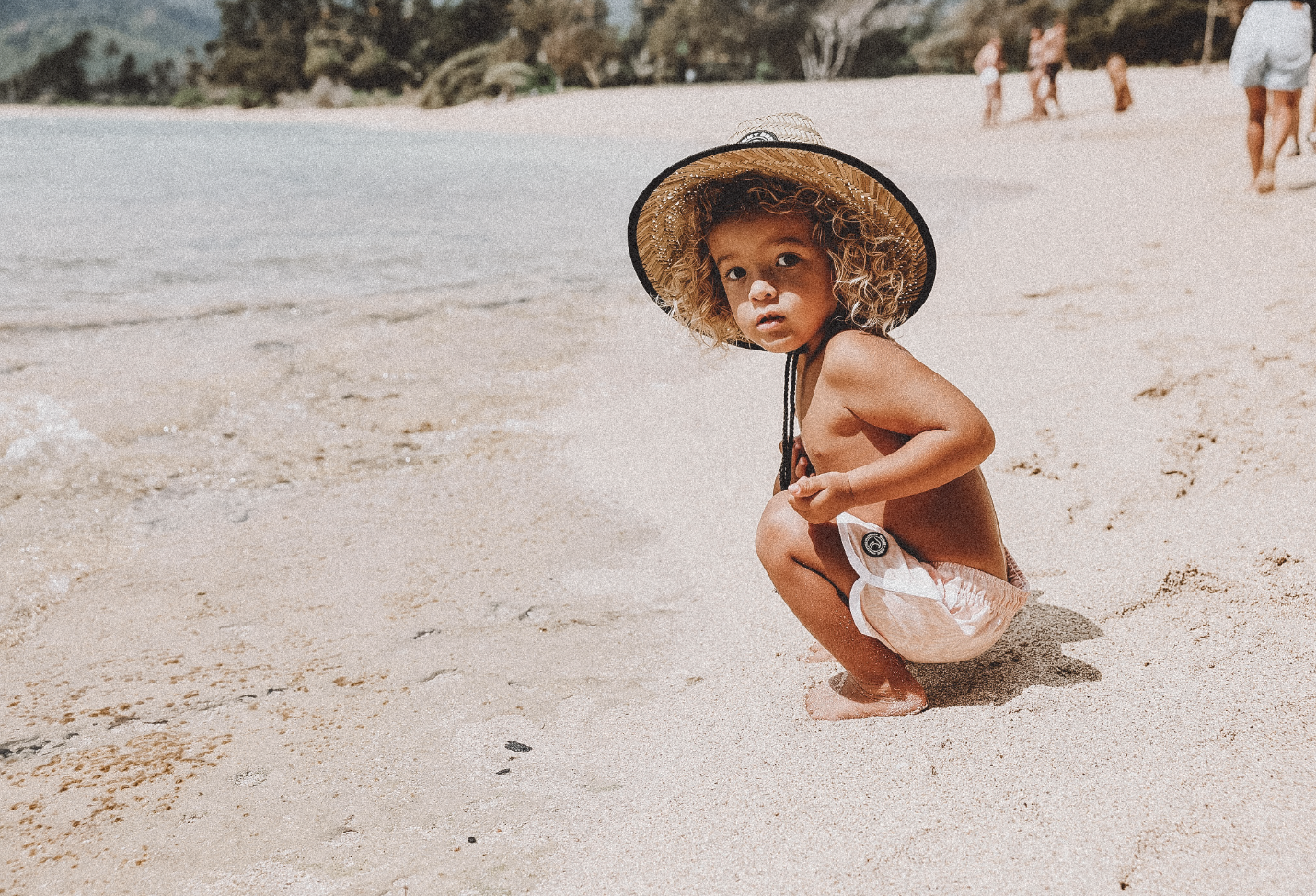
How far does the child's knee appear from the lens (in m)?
1.61

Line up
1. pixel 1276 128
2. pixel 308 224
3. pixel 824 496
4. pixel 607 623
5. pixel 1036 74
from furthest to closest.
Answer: pixel 1036 74 → pixel 308 224 → pixel 1276 128 → pixel 607 623 → pixel 824 496

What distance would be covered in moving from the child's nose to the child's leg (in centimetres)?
34

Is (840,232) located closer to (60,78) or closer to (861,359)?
(861,359)

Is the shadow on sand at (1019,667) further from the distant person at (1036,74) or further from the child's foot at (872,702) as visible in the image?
the distant person at (1036,74)

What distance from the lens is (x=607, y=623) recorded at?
7.10 feet

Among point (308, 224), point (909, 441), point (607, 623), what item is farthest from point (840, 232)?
point (308, 224)

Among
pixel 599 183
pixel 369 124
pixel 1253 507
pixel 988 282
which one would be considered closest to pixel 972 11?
pixel 369 124

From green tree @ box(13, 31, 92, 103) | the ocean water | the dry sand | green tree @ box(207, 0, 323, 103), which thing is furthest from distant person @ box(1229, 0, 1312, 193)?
green tree @ box(13, 31, 92, 103)

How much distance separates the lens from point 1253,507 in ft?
7.41

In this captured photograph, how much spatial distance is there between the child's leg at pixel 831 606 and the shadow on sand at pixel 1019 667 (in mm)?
80

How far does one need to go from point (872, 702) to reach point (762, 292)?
723 millimetres

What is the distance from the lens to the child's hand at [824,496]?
4.84ft

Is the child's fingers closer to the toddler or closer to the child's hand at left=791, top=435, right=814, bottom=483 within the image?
the toddler

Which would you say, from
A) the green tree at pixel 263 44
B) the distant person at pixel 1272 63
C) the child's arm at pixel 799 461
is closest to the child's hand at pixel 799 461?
the child's arm at pixel 799 461
